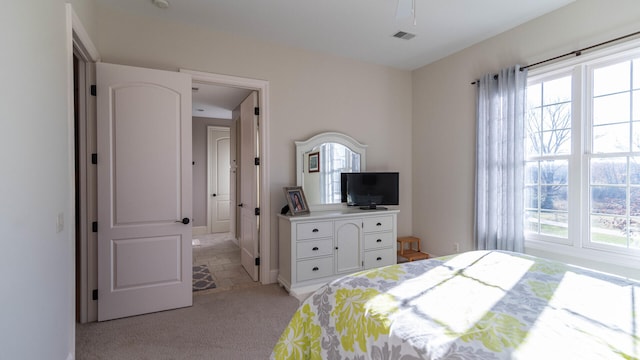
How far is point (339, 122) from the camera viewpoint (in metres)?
3.91

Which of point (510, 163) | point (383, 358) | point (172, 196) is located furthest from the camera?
point (510, 163)

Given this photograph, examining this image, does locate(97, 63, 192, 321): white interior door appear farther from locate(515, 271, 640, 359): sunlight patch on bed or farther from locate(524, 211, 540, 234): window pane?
locate(524, 211, 540, 234): window pane

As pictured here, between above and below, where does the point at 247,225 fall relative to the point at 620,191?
below

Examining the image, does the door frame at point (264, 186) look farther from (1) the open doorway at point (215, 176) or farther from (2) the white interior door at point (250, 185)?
(1) the open doorway at point (215, 176)

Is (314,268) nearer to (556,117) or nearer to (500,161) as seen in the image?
(500,161)

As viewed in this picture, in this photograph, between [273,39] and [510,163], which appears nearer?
[510,163]

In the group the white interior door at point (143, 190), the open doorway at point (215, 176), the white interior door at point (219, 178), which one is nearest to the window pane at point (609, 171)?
the white interior door at point (143, 190)

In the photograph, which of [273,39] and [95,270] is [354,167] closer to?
[273,39]

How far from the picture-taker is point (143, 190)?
271 cm

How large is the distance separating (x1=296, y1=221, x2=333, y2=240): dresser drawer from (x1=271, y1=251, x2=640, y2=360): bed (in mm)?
1570

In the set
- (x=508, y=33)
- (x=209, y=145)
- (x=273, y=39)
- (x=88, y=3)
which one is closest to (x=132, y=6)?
(x=88, y=3)

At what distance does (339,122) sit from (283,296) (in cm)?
218

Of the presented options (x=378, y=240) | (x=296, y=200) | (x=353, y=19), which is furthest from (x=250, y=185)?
(x=353, y=19)

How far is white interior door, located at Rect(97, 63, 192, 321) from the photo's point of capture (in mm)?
2600
